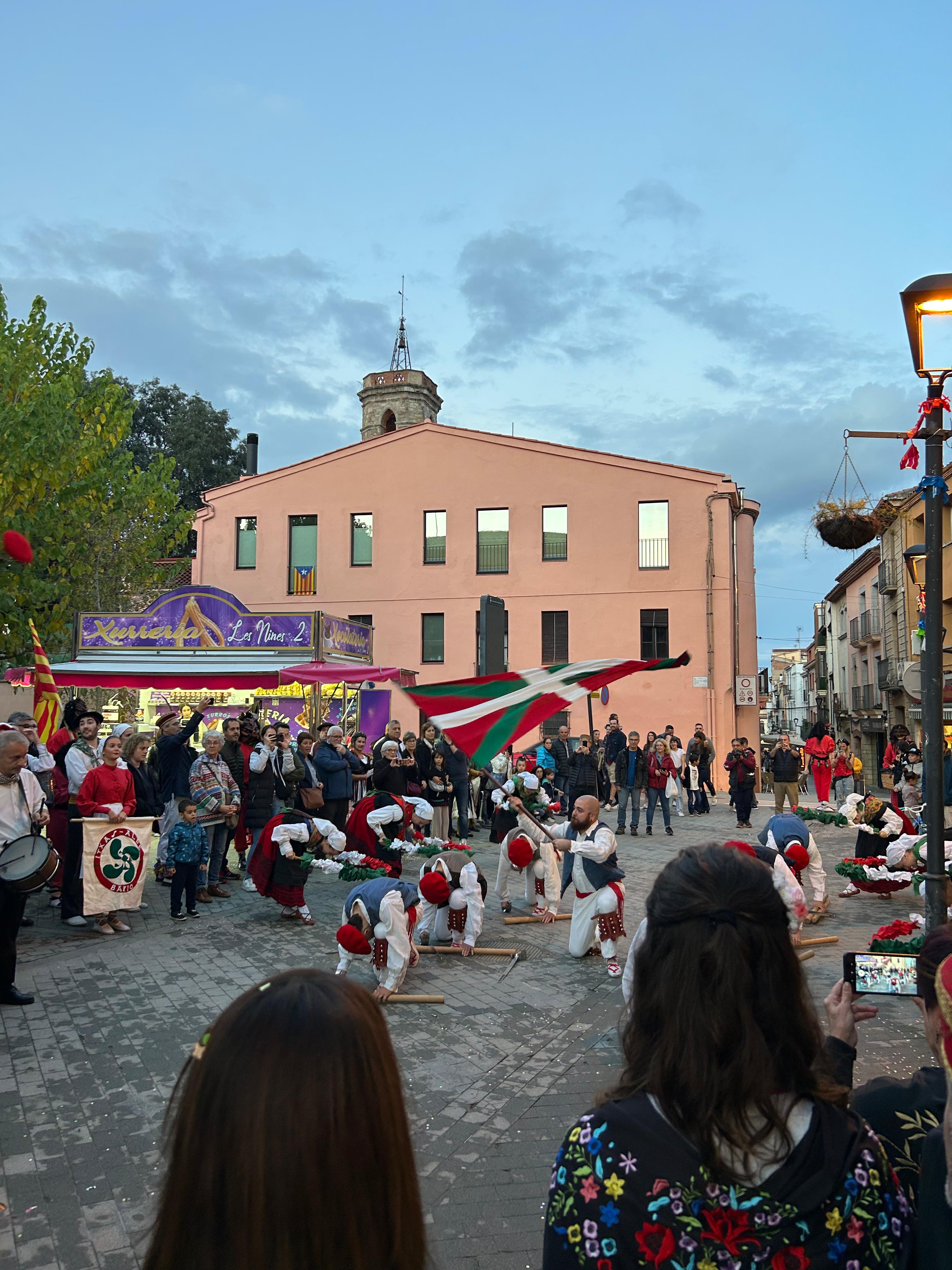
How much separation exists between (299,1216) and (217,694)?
17.9 metres

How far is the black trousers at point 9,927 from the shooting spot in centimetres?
673

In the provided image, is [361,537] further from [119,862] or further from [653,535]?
[119,862]

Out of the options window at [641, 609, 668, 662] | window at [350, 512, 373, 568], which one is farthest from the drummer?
window at [350, 512, 373, 568]

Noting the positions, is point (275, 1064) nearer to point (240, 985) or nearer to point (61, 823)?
point (240, 985)

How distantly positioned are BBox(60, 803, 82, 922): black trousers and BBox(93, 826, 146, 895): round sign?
300 millimetres

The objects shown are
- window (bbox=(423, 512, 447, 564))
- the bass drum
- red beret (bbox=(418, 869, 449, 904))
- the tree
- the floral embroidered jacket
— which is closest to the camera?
the floral embroidered jacket

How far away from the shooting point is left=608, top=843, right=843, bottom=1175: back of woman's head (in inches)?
68.6

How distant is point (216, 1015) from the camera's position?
5.62m

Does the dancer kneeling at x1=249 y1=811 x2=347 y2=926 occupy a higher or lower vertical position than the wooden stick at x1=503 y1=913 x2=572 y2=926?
higher

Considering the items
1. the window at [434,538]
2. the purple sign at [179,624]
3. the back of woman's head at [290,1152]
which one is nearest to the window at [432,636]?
the window at [434,538]

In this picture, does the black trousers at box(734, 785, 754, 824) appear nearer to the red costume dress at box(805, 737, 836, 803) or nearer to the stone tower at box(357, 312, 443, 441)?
the red costume dress at box(805, 737, 836, 803)

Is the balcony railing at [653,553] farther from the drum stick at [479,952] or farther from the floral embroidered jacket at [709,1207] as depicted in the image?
the floral embroidered jacket at [709,1207]

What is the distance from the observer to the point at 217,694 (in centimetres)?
1852

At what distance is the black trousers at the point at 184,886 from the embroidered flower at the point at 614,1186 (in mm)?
8594
